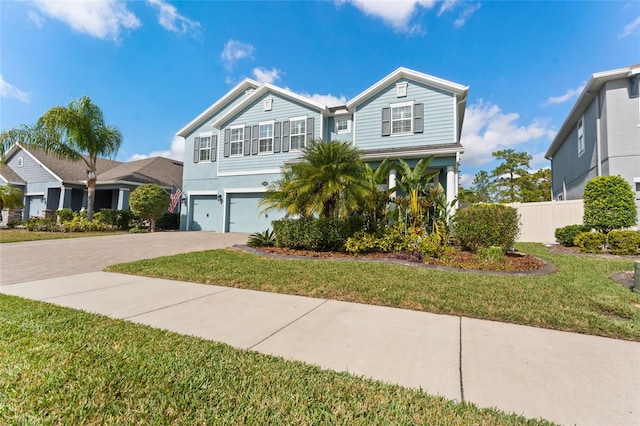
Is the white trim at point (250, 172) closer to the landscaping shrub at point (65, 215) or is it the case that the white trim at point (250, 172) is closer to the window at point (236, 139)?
the window at point (236, 139)

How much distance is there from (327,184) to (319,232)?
154cm

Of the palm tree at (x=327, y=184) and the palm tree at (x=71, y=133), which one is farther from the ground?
the palm tree at (x=71, y=133)

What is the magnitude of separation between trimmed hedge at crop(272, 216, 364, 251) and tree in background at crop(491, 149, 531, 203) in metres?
27.1

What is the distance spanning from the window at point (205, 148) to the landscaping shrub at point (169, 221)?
443 centimetres

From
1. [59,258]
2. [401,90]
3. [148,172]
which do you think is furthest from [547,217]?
[148,172]

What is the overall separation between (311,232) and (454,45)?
392 inches

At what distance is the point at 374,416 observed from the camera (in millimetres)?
1854

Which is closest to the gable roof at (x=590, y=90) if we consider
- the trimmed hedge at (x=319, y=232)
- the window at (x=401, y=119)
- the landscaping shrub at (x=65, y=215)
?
the window at (x=401, y=119)

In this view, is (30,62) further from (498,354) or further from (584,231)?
(584,231)

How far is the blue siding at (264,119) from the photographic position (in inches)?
614

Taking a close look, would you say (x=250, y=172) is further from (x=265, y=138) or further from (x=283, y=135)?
(x=283, y=135)

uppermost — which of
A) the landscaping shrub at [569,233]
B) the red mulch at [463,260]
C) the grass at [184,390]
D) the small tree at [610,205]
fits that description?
the small tree at [610,205]

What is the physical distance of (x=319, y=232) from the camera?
8875 millimetres

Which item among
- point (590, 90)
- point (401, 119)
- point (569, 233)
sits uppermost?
point (590, 90)
